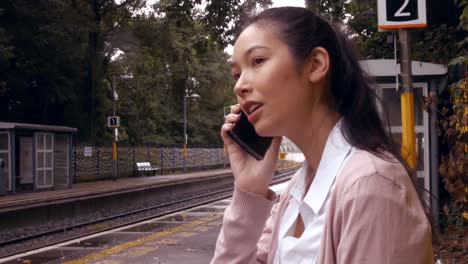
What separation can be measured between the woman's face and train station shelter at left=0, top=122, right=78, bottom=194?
62.7 feet

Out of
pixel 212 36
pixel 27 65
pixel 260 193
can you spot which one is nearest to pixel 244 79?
pixel 260 193

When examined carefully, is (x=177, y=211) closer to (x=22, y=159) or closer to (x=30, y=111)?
(x=22, y=159)

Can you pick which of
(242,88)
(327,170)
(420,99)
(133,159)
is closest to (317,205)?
(327,170)

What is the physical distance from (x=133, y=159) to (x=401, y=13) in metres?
32.0

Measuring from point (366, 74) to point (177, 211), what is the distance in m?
16.2

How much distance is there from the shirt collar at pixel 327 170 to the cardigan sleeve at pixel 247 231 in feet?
1.45

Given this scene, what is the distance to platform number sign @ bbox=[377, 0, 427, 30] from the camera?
196 inches

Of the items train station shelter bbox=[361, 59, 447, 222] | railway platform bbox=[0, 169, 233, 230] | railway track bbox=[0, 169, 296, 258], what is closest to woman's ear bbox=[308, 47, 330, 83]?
train station shelter bbox=[361, 59, 447, 222]

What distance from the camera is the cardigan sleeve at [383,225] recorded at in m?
1.04

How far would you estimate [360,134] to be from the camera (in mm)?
1305

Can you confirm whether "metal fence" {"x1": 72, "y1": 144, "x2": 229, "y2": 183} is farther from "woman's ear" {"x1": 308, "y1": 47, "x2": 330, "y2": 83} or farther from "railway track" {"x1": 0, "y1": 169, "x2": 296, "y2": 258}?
"woman's ear" {"x1": 308, "y1": 47, "x2": 330, "y2": 83}

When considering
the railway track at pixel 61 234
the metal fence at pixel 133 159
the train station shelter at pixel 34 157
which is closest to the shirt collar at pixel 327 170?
the railway track at pixel 61 234

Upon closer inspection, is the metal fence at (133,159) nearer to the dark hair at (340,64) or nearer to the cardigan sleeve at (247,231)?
the cardigan sleeve at (247,231)

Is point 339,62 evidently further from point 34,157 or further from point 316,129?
point 34,157
